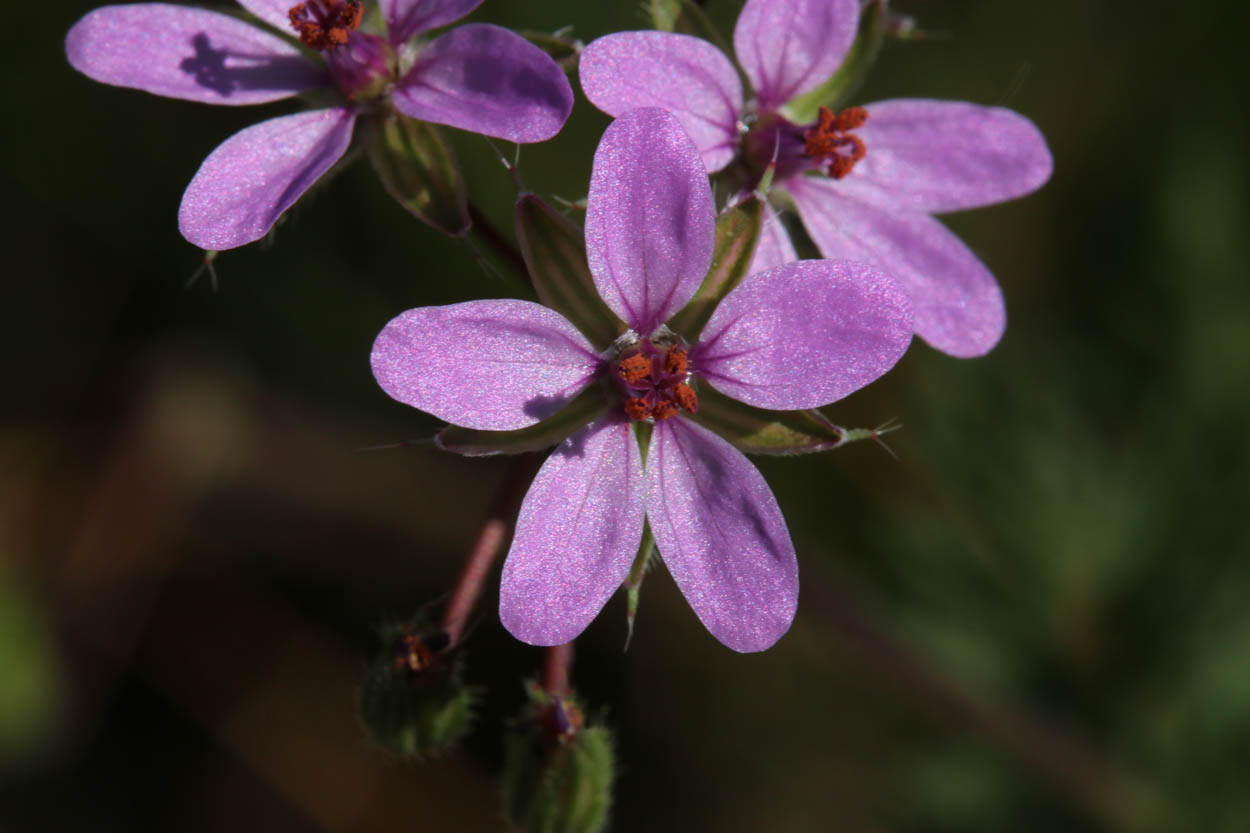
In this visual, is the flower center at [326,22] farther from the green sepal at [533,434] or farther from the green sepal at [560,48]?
the green sepal at [533,434]

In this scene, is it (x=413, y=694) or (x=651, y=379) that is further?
(x=413, y=694)

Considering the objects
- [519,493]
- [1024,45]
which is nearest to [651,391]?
[519,493]

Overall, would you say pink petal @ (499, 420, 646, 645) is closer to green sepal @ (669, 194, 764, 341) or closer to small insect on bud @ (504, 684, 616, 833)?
green sepal @ (669, 194, 764, 341)

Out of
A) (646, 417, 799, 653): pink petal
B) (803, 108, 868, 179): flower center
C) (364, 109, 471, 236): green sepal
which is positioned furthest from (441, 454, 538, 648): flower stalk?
(803, 108, 868, 179): flower center

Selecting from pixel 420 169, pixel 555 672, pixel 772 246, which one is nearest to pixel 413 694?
pixel 555 672

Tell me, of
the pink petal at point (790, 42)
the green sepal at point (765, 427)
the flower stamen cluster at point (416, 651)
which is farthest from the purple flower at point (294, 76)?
the flower stamen cluster at point (416, 651)

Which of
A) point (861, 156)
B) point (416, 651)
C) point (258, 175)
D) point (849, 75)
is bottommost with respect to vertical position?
point (416, 651)

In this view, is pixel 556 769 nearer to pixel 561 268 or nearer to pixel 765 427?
pixel 765 427
